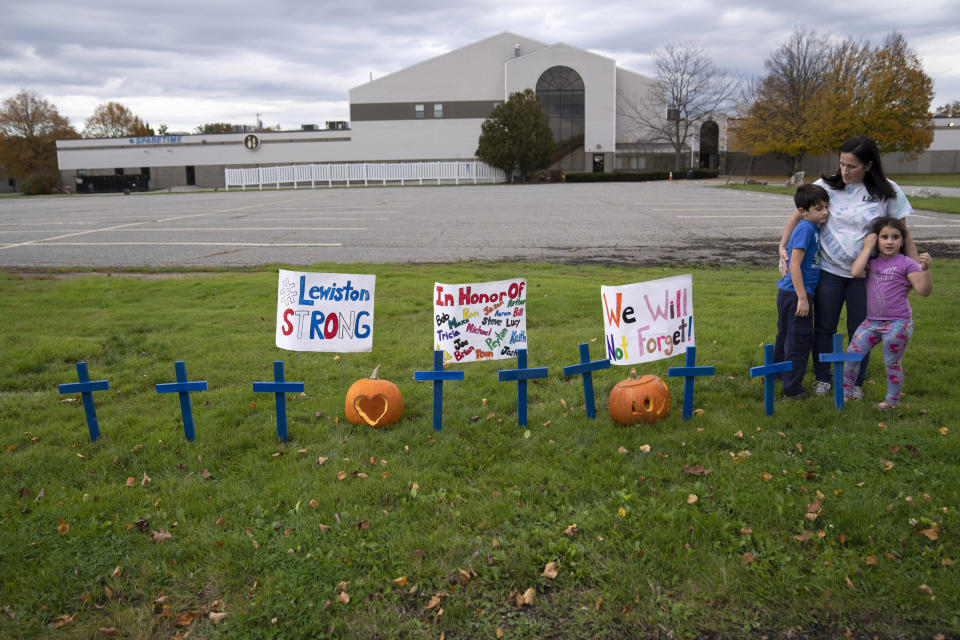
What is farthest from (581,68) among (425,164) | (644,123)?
(425,164)

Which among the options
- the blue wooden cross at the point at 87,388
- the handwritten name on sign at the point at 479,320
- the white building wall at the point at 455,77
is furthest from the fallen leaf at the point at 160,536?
the white building wall at the point at 455,77

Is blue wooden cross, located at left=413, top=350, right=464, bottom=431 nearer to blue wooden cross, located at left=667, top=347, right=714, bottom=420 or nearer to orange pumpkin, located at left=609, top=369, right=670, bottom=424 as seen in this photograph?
orange pumpkin, located at left=609, top=369, right=670, bottom=424

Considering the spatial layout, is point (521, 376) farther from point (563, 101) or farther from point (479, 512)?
point (563, 101)

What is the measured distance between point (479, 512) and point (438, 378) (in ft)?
4.02

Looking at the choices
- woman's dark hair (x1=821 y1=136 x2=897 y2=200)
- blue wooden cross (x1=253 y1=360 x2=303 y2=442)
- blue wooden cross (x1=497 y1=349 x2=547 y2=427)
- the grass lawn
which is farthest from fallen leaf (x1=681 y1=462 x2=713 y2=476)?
blue wooden cross (x1=253 y1=360 x2=303 y2=442)

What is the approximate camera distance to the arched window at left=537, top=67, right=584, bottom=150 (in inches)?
2297

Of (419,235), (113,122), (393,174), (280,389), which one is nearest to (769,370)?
(280,389)

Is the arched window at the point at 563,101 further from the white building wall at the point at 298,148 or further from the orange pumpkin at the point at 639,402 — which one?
the orange pumpkin at the point at 639,402

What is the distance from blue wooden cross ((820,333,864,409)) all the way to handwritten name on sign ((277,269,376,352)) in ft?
10.8

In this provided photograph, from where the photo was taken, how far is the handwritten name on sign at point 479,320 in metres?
4.95

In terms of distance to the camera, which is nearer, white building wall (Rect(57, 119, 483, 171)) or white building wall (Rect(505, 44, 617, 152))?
white building wall (Rect(505, 44, 617, 152))

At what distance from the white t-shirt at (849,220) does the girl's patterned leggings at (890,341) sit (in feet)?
1.38

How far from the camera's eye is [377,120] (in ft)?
199

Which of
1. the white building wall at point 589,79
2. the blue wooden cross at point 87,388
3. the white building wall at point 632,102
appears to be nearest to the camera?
the blue wooden cross at point 87,388
